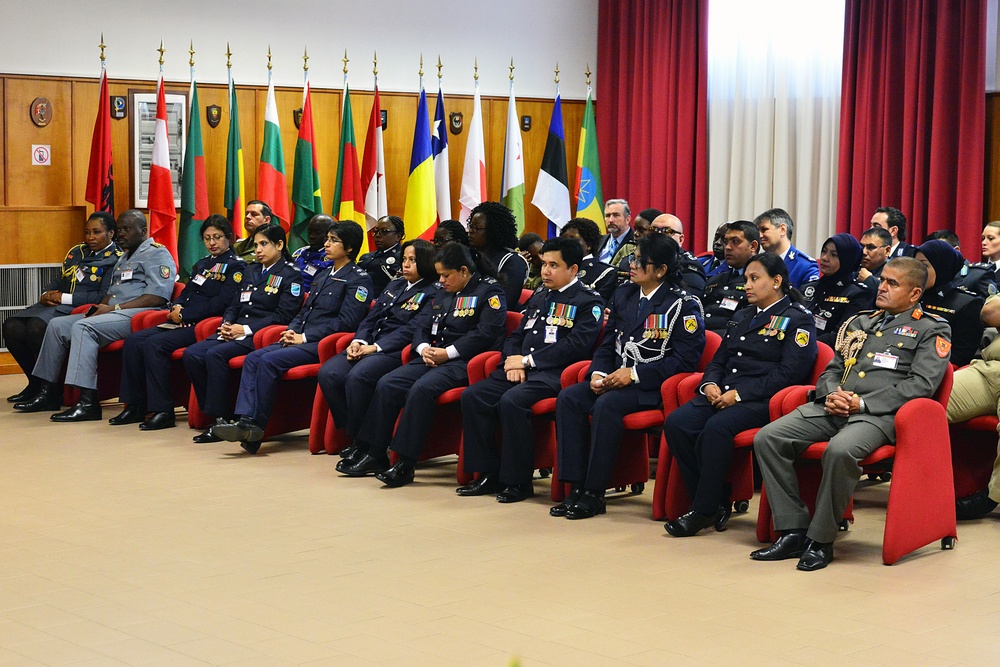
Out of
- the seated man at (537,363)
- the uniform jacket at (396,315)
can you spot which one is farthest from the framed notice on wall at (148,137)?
the seated man at (537,363)

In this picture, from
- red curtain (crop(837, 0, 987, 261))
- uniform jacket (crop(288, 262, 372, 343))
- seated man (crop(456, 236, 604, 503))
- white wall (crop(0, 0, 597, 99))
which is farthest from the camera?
white wall (crop(0, 0, 597, 99))

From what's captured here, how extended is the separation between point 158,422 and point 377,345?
179cm

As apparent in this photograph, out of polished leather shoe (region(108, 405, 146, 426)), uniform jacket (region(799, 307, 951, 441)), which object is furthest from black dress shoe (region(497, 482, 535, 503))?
polished leather shoe (region(108, 405, 146, 426))

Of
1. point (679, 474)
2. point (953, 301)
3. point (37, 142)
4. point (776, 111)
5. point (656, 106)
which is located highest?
point (656, 106)

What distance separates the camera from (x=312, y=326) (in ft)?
24.0

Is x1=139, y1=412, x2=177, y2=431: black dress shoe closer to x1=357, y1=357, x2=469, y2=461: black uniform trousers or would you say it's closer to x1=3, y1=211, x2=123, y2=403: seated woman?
x1=3, y1=211, x2=123, y2=403: seated woman

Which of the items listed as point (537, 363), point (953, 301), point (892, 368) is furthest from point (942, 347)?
point (537, 363)

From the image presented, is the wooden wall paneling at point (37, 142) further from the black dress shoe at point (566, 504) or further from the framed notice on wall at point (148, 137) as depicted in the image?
the black dress shoe at point (566, 504)

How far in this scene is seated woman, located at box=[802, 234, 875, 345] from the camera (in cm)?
624

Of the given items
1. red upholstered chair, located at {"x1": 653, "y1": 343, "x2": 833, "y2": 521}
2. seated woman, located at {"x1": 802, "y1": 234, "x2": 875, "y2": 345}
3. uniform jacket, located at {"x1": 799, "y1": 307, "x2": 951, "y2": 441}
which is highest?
seated woman, located at {"x1": 802, "y1": 234, "x2": 875, "y2": 345}

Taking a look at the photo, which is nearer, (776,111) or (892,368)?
(892,368)

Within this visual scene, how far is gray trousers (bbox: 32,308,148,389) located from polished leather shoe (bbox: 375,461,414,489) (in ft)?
9.15

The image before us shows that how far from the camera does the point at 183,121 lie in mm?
10648

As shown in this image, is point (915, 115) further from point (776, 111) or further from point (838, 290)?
point (838, 290)
